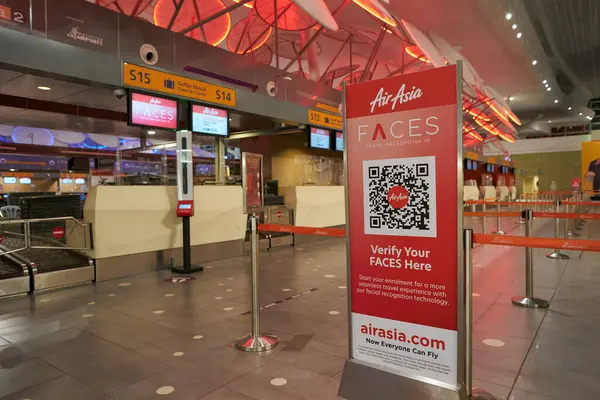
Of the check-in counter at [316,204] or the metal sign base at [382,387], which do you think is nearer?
the metal sign base at [382,387]

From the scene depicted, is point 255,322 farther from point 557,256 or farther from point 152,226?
point 557,256

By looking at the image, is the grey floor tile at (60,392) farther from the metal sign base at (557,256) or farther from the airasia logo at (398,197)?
the metal sign base at (557,256)

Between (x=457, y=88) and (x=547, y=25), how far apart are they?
14020 millimetres

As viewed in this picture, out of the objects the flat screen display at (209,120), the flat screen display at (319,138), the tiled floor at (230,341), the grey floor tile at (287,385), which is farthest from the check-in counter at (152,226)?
the grey floor tile at (287,385)

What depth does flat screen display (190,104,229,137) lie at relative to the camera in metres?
7.07

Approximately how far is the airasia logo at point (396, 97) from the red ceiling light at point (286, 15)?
30.7ft

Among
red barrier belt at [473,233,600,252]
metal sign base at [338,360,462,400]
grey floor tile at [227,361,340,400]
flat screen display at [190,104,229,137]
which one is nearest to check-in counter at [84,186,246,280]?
flat screen display at [190,104,229,137]

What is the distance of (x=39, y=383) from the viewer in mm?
2893

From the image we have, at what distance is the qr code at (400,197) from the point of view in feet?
7.22

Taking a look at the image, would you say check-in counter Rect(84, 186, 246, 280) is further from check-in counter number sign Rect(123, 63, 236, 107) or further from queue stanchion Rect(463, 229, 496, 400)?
queue stanchion Rect(463, 229, 496, 400)

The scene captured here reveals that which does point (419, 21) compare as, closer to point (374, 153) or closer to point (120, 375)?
point (374, 153)

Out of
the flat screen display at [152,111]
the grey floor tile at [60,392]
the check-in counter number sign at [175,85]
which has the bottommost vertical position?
the grey floor tile at [60,392]

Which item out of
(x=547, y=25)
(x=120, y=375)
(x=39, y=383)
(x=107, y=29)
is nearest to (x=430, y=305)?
(x=120, y=375)

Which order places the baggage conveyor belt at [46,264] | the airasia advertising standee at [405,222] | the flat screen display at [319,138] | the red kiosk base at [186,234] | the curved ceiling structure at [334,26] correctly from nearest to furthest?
the airasia advertising standee at [405,222], the baggage conveyor belt at [46,264], the red kiosk base at [186,234], the curved ceiling structure at [334,26], the flat screen display at [319,138]
